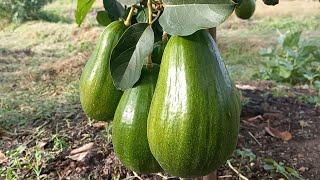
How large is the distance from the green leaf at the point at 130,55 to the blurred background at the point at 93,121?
1.24 metres

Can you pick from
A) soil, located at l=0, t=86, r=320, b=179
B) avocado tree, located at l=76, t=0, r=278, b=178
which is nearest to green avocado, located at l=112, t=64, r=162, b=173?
avocado tree, located at l=76, t=0, r=278, b=178

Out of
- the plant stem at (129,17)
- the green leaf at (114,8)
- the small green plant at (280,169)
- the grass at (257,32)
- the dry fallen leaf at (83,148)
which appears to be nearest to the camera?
the plant stem at (129,17)

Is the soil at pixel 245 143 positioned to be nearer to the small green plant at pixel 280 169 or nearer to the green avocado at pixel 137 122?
the small green plant at pixel 280 169

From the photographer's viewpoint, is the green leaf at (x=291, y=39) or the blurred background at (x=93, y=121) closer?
the blurred background at (x=93, y=121)

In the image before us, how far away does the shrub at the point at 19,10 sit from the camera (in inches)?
292

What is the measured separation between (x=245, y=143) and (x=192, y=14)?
5.60 ft

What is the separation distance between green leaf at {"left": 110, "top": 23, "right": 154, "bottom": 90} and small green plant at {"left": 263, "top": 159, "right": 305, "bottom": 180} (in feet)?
4.20

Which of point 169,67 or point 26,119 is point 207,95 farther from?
point 26,119

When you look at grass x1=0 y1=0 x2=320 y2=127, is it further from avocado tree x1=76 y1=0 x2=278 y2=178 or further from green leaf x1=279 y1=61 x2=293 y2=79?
avocado tree x1=76 y1=0 x2=278 y2=178

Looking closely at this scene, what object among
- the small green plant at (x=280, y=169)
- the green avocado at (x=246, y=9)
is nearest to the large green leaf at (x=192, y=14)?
the green avocado at (x=246, y=9)

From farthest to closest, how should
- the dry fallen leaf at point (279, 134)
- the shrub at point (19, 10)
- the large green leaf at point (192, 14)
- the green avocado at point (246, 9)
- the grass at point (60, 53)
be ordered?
1. the shrub at point (19, 10)
2. the grass at point (60, 53)
3. the dry fallen leaf at point (279, 134)
4. the green avocado at point (246, 9)
5. the large green leaf at point (192, 14)

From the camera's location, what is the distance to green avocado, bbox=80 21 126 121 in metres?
0.96

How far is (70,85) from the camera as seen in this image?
12.3ft

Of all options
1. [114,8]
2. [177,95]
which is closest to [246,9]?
[114,8]
